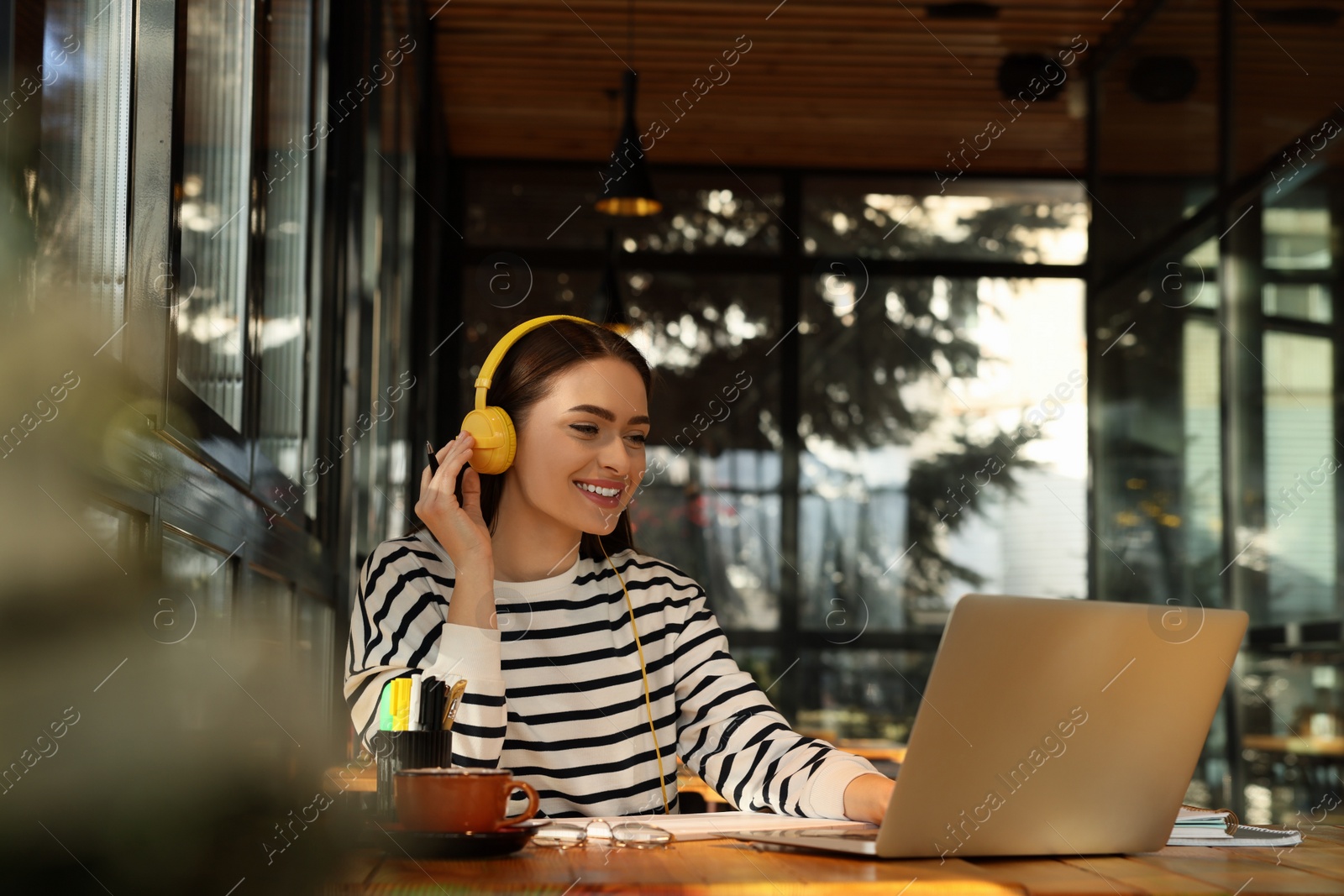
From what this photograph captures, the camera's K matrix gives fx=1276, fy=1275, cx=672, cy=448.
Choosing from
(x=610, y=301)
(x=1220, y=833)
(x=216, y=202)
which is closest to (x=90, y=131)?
(x=216, y=202)

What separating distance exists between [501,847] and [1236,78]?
4.58 metres

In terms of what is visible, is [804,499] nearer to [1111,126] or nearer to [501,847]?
[1111,126]

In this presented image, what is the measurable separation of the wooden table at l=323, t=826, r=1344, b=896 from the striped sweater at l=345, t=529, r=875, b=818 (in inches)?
16.0

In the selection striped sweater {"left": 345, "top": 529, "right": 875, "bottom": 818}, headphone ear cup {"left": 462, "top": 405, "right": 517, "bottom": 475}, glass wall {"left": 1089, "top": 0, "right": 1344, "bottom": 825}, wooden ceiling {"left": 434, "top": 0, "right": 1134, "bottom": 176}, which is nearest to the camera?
striped sweater {"left": 345, "top": 529, "right": 875, "bottom": 818}

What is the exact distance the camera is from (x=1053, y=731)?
108cm

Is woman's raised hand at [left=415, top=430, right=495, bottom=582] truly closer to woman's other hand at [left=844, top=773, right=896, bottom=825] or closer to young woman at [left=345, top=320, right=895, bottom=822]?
young woman at [left=345, top=320, right=895, bottom=822]

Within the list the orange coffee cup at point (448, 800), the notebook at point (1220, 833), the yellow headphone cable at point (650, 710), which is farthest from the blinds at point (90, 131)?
the notebook at point (1220, 833)

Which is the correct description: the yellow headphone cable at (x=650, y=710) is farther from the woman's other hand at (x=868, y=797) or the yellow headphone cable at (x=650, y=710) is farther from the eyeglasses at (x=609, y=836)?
the eyeglasses at (x=609, y=836)

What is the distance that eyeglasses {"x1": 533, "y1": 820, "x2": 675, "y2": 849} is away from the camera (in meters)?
1.12

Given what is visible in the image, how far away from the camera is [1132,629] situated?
3.55ft

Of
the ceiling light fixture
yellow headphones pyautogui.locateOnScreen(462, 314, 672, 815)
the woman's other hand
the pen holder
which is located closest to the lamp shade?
the ceiling light fixture

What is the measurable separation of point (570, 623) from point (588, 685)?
94 mm

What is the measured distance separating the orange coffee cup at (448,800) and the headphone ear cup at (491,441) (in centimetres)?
73

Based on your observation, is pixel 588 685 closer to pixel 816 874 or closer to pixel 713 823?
pixel 713 823
